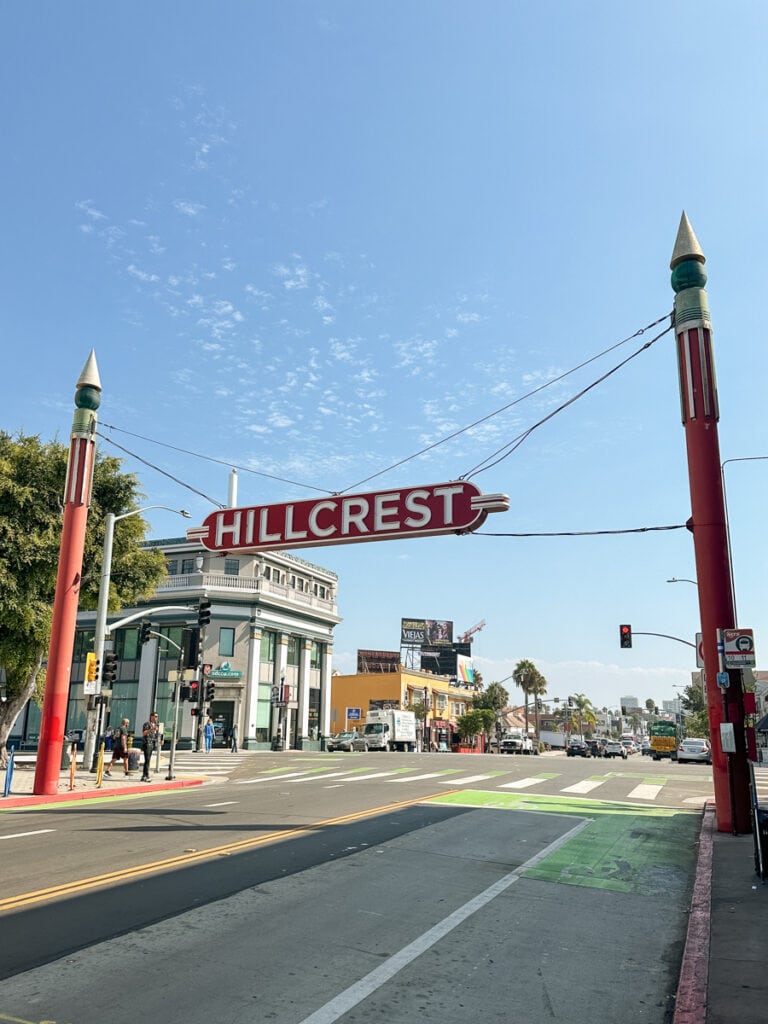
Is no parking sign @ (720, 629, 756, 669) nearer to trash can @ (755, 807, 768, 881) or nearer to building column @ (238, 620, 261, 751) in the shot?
trash can @ (755, 807, 768, 881)

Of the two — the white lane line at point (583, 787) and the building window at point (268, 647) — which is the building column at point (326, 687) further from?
the white lane line at point (583, 787)

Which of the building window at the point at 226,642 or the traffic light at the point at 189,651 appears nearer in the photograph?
the traffic light at the point at 189,651

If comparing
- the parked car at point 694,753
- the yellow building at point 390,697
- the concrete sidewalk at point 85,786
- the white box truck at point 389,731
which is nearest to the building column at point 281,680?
the white box truck at point 389,731

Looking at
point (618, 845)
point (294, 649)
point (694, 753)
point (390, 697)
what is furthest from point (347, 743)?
point (618, 845)

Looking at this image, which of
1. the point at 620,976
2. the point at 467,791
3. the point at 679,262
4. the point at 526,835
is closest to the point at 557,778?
the point at 467,791

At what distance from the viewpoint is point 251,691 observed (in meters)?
51.1

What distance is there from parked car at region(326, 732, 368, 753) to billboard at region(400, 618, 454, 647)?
181 ft

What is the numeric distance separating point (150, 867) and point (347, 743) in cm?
5023

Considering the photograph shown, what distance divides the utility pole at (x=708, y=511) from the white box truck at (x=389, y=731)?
159ft

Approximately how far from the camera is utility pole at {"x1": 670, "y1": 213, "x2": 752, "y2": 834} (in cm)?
1379

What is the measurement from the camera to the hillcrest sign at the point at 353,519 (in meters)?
16.5

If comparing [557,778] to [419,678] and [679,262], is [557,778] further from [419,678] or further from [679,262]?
[419,678]

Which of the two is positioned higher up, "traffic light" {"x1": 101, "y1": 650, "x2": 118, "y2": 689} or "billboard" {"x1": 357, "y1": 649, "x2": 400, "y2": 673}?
"billboard" {"x1": 357, "y1": 649, "x2": 400, "y2": 673}

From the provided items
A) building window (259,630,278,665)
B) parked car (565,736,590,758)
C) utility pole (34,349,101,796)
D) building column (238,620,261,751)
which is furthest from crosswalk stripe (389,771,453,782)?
parked car (565,736,590,758)
